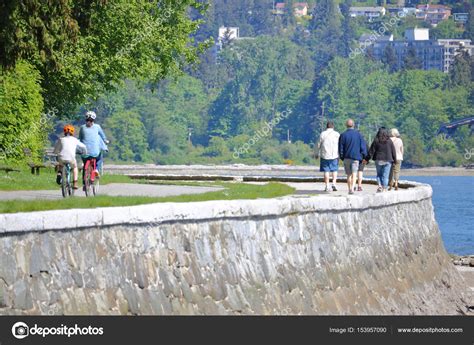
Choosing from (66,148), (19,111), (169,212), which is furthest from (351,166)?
(19,111)

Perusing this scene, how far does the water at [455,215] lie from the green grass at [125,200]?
1527 inches

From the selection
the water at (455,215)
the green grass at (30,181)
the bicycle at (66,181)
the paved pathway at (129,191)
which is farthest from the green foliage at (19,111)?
the water at (455,215)

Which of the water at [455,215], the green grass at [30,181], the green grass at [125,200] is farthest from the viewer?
the water at [455,215]

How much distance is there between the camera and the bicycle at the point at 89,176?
31031 mm

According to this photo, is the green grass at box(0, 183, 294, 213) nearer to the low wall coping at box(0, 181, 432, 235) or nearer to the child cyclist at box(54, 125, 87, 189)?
the low wall coping at box(0, 181, 432, 235)

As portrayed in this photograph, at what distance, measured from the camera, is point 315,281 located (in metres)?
28.1

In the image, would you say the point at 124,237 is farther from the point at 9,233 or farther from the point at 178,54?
the point at 178,54

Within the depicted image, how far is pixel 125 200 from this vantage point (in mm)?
26641

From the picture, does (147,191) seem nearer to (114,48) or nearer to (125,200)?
(125,200)

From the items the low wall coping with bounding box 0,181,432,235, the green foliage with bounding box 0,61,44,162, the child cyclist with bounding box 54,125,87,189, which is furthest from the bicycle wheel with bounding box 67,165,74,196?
the green foliage with bounding box 0,61,44,162

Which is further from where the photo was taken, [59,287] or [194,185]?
[194,185]

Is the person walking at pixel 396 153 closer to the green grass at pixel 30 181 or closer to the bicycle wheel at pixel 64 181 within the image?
the green grass at pixel 30 181
